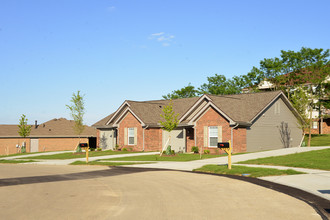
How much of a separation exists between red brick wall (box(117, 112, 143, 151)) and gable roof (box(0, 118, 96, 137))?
71.6 ft

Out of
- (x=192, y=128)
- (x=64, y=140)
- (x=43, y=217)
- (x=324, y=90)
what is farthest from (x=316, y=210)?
(x=64, y=140)

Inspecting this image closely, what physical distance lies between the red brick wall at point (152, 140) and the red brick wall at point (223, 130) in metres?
6.68

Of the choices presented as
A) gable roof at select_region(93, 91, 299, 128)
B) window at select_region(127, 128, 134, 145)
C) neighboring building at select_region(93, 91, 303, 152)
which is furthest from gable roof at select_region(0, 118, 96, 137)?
window at select_region(127, 128, 134, 145)

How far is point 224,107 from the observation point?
3466 cm

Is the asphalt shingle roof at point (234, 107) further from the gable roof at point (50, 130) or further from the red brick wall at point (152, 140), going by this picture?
the gable roof at point (50, 130)

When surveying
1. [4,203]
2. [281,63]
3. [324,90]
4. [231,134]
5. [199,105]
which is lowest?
[4,203]

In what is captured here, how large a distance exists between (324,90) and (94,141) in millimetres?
34130

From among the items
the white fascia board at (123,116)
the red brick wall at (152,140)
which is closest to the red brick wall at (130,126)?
the white fascia board at (123,116)

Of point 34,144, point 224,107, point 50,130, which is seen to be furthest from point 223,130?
point 50,130

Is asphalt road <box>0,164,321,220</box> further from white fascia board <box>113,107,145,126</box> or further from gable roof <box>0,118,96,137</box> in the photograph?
gable roof <box>0,118,96,137</box>

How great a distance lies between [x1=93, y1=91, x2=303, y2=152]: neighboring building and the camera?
33656mm

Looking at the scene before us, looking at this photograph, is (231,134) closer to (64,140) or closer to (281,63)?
(281,63)

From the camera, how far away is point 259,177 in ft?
54.4

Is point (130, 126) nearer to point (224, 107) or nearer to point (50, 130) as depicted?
point (224, 107)
